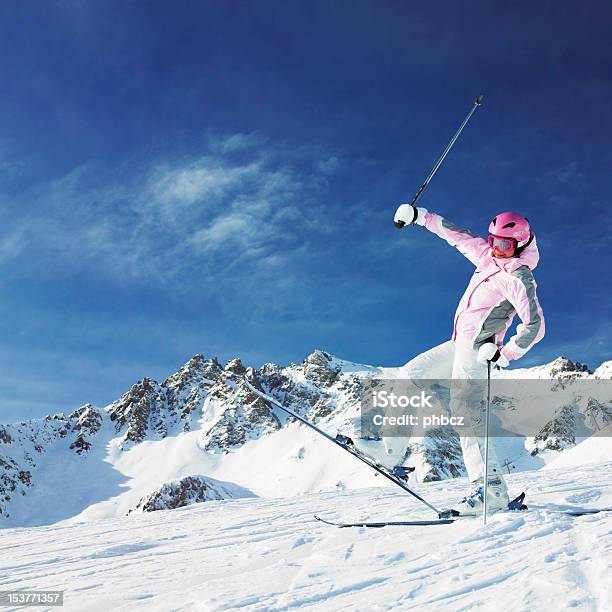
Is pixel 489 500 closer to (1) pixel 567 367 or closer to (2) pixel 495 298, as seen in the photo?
(2) pixel 495 298

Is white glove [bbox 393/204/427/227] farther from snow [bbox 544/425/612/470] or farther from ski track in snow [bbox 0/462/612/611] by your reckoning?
snow [bbox 544/425/612/470]

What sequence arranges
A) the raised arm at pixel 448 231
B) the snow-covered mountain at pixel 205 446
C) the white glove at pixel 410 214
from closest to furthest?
the raised arm at pixel 448 231
the white glove at pixel 410 214
the snow-covered mountain at pixel 205 446

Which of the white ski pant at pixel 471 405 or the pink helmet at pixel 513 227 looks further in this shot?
the white ski pant at pixel 471 405

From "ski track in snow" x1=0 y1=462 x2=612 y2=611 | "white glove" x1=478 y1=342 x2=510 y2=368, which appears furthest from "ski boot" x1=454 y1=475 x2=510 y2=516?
"white glove" x1=478 y1=342 x2=510 y2=368

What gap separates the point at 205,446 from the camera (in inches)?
6457

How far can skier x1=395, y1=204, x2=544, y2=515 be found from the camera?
5680 mm

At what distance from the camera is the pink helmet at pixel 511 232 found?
578 cm

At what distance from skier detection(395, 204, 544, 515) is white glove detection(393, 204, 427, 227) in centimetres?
17

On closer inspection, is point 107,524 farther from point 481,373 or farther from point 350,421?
point 350,421

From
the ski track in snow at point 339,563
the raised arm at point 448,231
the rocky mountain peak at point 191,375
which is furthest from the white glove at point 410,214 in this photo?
the rocky mountain peak at point 191,375

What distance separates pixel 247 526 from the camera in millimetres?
6430

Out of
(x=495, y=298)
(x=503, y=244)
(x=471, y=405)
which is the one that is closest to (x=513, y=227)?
(x=503, y=244)

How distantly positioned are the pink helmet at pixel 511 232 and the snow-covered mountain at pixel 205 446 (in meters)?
109

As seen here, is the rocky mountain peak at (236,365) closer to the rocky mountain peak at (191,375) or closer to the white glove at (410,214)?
the rocky mountain peak at (191,375)
